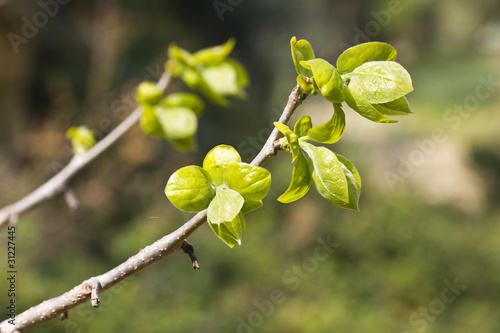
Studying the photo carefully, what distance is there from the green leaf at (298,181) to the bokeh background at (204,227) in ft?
5.36

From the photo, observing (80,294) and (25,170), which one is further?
(25,170)

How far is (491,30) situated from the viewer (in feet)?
20.4

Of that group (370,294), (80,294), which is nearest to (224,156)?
(80,294)

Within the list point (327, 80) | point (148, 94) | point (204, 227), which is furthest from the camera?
point (204, 227)

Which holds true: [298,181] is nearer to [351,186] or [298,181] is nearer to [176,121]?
[351,186]

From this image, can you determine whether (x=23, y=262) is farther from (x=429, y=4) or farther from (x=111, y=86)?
(x=429, y=4)

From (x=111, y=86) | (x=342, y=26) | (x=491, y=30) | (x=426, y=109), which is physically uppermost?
(x=111, y=86)

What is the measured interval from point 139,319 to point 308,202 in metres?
1.27

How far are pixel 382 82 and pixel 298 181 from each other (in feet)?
0.28

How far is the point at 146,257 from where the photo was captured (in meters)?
0.30

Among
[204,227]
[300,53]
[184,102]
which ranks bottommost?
[204,227]

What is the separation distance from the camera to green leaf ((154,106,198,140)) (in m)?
0.63

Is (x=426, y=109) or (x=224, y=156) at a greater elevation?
(x=224, y=156)

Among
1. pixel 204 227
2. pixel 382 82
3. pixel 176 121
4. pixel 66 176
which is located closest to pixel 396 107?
pixel 382 82
